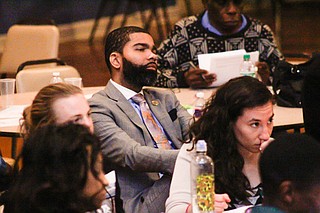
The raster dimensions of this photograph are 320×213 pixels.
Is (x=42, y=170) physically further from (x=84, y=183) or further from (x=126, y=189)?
(x=126, y=189)

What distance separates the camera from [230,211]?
10.5ft

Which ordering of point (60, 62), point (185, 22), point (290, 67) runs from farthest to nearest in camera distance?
point (60, 62) → point (185, 22) → point (290, 67)

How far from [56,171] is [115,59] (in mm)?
2153

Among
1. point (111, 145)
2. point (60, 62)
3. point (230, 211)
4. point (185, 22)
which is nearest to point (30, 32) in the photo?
point (60, 62)

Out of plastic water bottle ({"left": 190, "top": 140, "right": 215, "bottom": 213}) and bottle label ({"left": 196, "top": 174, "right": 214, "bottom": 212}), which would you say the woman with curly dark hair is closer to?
plastic water bottle ({"left": 190, "top": 140, "right": 215, "bottom": 213})

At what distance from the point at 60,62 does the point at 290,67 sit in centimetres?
214

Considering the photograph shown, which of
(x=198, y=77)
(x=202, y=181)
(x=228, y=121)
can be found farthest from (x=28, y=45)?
(x=202, y=181)

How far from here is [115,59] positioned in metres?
4.46

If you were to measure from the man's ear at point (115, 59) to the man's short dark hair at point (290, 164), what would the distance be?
6.76ft

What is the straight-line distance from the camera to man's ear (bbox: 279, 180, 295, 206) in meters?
2.36

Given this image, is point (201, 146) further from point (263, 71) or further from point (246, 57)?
point (263, 71)

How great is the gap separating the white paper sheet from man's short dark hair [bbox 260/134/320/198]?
9.10 ft

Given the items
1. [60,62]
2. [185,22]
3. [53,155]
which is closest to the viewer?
[53,155]

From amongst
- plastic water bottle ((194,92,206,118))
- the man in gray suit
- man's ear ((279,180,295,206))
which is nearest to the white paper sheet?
plastic water bottle ((194,92,206,118))
